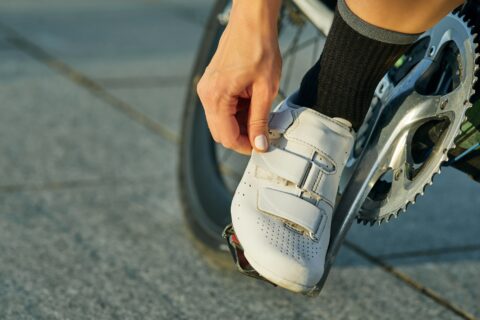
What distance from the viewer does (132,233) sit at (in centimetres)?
268

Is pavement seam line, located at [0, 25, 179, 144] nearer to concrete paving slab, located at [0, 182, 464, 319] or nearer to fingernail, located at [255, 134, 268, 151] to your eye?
concrete paving slab, located at [0, 182, 464, 319]

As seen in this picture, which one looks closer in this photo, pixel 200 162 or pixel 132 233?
pixel 132 233

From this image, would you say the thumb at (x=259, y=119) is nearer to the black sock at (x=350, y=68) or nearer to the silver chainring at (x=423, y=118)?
the black sock at (x=350, y=68)

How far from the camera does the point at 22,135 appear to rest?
3.47 meters

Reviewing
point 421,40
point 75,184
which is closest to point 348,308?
point 421,40

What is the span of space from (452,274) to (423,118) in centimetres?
101

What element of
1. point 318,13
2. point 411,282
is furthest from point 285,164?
point 411,282

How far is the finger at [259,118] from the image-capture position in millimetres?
1648

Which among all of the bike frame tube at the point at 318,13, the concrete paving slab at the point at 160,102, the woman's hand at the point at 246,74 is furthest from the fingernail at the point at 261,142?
the concrete paving slab at the point at 160,102

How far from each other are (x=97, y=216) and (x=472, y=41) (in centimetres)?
156

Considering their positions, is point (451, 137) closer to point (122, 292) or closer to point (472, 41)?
point (472, 41)

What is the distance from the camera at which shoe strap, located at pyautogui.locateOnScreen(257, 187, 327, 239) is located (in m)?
1.68

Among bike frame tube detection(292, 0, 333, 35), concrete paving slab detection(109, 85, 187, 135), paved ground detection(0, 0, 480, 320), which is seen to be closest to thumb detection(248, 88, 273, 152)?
bike frame tube detection(292, 0, 333, 35)

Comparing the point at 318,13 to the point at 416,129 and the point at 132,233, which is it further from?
the point at 132,233
